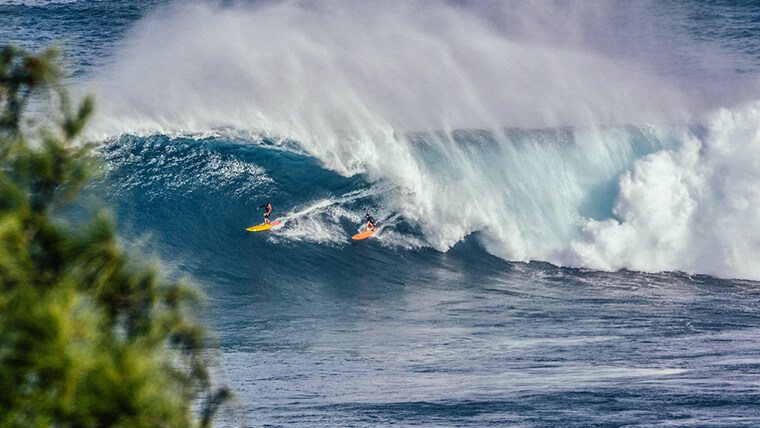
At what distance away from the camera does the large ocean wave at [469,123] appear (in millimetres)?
20953

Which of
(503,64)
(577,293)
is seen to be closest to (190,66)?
(503,64)

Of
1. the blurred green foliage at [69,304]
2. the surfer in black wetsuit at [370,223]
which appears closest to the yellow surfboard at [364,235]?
the surfer in black wetsuit at [370,223]

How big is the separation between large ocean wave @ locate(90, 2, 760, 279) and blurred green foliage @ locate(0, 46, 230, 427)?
15.9 metres

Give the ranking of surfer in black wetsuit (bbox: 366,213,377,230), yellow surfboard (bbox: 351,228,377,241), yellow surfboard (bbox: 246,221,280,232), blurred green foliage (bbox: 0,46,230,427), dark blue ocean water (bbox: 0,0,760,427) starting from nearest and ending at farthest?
blurred green foliage (bbox: 0,46,230,427), dark blue ocean water (bbox: 0,0,760,427), yellow surfboard (bbox: 246,221,280,232), yellow surfboard (bbox: 351,228,377,241), surfer in black wetsuit (bbox: 366,213,377,230)

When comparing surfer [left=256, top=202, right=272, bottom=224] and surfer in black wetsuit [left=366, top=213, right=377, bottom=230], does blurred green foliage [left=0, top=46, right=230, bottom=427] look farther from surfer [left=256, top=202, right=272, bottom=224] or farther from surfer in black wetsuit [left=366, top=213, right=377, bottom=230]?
surfer in black wetsuit [left=366, top=213, right=377, bottom=230]

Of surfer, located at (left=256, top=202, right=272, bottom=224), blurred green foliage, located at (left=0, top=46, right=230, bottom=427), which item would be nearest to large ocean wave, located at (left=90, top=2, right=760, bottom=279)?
surfer, located at (left=256, top=202, right=272, bottom=224)

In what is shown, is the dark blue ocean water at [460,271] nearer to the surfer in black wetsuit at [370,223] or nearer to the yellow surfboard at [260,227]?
the yellow surfboard at [260,227]

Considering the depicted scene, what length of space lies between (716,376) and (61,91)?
10183 mm

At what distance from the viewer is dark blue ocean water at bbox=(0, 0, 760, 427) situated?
34.9 ft

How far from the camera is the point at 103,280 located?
326cm

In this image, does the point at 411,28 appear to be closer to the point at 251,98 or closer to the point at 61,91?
the point at 251,98

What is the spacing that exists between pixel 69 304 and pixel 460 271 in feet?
53.7

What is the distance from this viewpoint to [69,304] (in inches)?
109

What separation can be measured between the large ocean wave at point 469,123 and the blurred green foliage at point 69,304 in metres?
15.9
